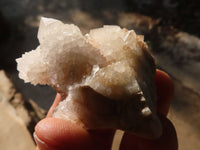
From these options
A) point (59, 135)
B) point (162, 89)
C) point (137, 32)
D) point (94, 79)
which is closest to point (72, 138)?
point (59, 135)

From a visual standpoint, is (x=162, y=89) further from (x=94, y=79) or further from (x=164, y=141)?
(x=94, y=79)

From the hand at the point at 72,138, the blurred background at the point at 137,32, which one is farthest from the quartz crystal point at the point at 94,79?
the blurred background at the point at 137,32

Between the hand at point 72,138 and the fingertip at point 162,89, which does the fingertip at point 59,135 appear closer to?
the hand at point 72,138

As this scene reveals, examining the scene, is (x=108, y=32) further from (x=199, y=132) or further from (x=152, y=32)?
(x=152, y=32)

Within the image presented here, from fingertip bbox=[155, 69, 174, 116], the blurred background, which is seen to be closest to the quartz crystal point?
fingertip bbox=[155, 69, 174, 116]

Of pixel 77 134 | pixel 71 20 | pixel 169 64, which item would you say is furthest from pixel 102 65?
pixel 71 20
